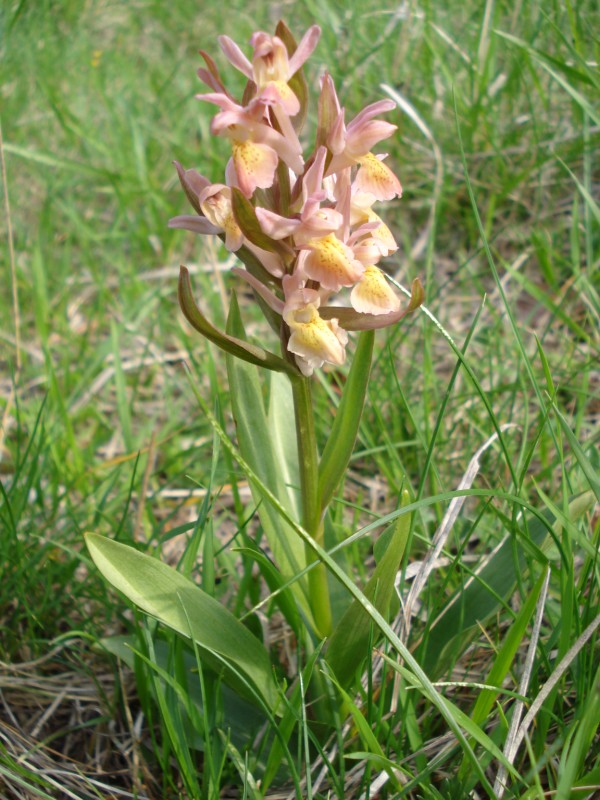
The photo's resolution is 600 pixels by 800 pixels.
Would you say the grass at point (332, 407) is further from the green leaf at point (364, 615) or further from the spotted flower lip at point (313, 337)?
the spotted flower lip at point (313, 337)

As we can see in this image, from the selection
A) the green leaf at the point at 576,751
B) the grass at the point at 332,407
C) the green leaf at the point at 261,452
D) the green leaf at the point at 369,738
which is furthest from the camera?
the green leaf at the point at 261,452

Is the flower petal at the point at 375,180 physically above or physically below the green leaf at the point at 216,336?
above

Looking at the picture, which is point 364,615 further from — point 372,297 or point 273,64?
point 273,64

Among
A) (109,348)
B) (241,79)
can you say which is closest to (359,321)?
(109,348)

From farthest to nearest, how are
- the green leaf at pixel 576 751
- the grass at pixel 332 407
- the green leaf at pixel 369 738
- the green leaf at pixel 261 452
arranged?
the green leaf at pixel 261 452
the grass at pixel 332 407
the green leaf at pixel 369 738
the green leaf at pixel 576 751

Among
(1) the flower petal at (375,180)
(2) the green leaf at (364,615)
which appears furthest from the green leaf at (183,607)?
(1) the flower petal at (375,180)

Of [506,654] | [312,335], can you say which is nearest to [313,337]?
[312,335]

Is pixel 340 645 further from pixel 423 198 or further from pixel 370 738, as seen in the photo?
pixel 423 198
